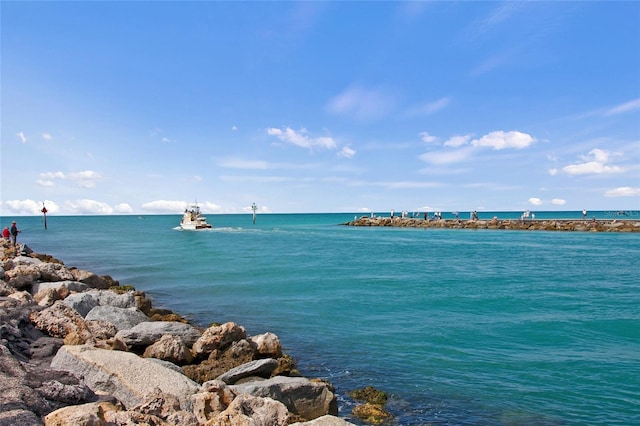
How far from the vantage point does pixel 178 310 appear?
18016mm

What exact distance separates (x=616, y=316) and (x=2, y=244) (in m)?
37.4

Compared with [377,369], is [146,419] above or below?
above

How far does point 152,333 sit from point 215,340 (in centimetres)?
155

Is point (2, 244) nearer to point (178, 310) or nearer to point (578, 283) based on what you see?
point (178, 310)

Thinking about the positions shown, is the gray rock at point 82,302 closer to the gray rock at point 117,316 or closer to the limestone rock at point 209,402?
the gray rock at point 117,316

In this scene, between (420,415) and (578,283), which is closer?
(420,415)

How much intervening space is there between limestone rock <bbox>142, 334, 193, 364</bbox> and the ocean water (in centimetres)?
327

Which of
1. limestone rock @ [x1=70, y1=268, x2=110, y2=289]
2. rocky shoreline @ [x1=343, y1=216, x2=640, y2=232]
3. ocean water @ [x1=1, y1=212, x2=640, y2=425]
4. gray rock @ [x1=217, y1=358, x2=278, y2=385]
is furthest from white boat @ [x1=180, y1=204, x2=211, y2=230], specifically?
gray rock @ [x1=217, y1=358, x2=278, y2=385]

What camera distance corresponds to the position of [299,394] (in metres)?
8.23

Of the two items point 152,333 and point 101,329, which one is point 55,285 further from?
point 152,333

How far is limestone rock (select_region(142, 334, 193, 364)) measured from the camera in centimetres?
990

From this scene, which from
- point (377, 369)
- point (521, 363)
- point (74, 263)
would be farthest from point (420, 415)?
point (74, 263)

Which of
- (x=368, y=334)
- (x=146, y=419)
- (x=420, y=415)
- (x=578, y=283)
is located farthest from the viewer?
(x=578, y=283)

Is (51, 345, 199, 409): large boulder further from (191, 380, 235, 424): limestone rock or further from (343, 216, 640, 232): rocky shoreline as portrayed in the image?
(343, 216, 640, 232): rocky shoreline
